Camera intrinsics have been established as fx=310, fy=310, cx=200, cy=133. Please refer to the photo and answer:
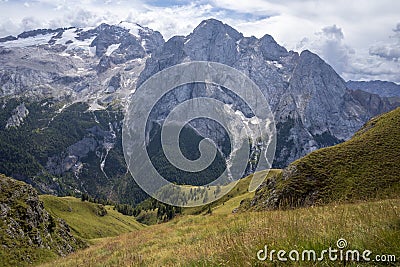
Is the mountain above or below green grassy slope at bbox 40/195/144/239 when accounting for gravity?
above

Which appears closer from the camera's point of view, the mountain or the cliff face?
the mountain

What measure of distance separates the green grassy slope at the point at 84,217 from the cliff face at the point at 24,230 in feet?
183

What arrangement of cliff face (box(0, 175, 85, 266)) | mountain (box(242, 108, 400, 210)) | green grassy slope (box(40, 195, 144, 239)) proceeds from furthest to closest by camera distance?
green grassy slope (box(40, 195, 144, 239)), cliff face (box(0, 175, 85, 266)), mountain (box(242, 108, 400, 210))

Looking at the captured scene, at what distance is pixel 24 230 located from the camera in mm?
41500

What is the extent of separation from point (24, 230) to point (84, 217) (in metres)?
97.5

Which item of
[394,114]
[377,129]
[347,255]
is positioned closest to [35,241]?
[347,255]

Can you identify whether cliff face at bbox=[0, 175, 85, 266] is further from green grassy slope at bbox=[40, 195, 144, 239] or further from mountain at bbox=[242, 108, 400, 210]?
green grassy slope at bbox=[40, 195, 144, 239]

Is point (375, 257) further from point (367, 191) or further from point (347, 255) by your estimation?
point (367, 191)

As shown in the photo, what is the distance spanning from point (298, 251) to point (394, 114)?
158 ft

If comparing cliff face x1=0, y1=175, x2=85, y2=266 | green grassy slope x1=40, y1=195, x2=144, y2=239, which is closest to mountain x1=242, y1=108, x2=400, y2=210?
cliff face x1=0, y1=175, x2=85, y2=266

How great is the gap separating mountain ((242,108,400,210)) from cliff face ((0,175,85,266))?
2853cm

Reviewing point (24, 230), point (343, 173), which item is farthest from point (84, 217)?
point (343, 173)

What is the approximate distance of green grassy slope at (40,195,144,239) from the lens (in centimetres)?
11097

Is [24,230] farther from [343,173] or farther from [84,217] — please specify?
[84,217]
